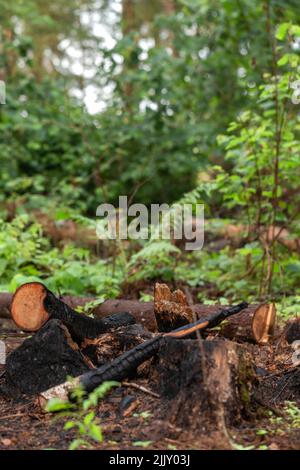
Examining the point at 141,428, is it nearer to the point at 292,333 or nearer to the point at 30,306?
the point at 30,306

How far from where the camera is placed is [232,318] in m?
4.78

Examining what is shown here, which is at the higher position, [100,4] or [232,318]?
[100,4]

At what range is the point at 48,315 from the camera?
177 inches

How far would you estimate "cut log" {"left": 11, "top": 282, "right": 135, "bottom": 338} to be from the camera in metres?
4.21

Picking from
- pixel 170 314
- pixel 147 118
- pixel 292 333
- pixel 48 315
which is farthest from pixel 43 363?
pixel 147 118

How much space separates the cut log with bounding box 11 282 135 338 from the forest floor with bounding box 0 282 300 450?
0.69 meters

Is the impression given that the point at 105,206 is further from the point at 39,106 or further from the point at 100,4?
the point at 100,4

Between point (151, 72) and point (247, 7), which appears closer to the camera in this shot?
point (247, 7)

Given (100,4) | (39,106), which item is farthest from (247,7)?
(100,4)

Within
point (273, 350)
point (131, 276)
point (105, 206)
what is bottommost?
point (273, 350)

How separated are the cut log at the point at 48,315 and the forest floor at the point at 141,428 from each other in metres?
0.69

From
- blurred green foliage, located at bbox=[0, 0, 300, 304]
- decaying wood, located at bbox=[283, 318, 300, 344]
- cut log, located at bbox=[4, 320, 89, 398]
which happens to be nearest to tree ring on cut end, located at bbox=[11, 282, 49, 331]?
cut log, located at bbox=[4, 320, 89, 398]
